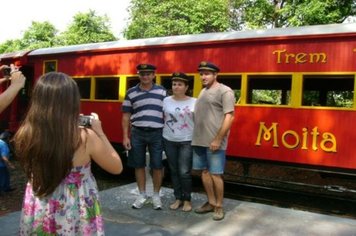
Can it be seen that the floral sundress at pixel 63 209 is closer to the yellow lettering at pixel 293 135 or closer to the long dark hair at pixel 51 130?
the long dark hair at pixel 51 130

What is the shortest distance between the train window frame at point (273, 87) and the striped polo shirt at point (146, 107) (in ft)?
7.36

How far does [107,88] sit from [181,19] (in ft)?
43.6

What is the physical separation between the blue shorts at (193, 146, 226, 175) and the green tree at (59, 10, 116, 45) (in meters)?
25.7

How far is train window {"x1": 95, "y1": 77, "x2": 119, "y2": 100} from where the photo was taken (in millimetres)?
8648

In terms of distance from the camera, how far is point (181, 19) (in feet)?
70.3

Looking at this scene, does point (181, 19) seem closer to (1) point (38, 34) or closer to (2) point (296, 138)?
(2) point (296, 138)

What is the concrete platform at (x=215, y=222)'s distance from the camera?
4207 mm

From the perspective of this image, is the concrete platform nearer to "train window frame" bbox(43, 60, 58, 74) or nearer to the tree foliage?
"train window frame" bbox(43, 60, 58, 74)

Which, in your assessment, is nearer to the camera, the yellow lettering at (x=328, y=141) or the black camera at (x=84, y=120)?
the black camera at (x=84, y=120)

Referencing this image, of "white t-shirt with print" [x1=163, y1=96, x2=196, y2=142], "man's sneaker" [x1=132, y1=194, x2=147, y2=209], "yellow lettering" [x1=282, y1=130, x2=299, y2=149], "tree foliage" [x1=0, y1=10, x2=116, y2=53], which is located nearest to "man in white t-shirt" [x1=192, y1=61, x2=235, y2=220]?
"white t-shirt with print" [x1=163, y1=96, x2=196, y2=142]

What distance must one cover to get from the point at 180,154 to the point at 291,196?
3398 millimetres

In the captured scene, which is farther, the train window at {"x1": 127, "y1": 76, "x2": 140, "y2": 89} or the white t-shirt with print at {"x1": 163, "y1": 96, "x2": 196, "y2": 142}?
the train window at {"x1": 127, "y1": 76, "x2": 140, "y2": 89}

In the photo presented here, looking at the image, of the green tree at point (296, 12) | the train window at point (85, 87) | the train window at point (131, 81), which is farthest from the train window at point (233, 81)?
the green tree at point (296, 12)

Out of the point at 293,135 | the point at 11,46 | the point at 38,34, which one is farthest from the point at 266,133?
the point at 11,46
